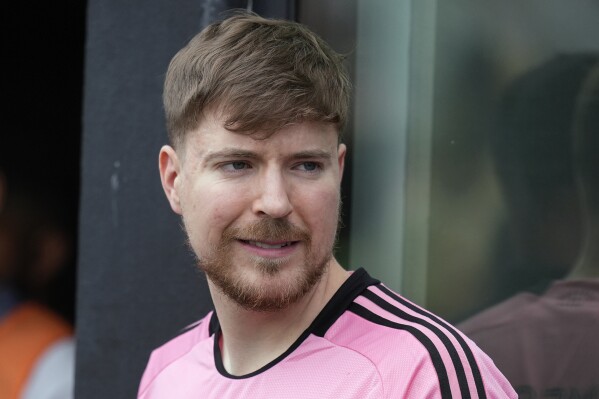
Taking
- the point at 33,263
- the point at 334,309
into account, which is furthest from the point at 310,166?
the point at 33,263

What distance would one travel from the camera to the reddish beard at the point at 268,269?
1978mm

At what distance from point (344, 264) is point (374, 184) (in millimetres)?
334

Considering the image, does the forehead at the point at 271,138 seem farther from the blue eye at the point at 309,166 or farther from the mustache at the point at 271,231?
the mustache at the point at 271,231

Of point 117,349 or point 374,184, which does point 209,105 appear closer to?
point 374,184

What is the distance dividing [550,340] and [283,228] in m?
1.49

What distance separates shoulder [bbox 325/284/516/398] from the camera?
1800mm

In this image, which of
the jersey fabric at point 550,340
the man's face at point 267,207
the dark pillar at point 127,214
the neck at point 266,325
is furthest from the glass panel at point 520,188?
the man's face at point 267,207

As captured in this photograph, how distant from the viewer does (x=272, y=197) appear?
6.37ft

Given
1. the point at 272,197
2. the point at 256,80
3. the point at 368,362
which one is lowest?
the point at 368,362

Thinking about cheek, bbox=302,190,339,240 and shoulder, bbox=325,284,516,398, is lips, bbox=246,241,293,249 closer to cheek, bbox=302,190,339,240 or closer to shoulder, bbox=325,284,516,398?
cheek, bbox=302,190,339,240

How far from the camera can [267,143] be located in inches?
77.7

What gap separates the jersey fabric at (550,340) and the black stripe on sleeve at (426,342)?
1.20m

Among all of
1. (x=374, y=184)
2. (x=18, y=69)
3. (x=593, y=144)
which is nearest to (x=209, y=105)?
(x=374, y=184)

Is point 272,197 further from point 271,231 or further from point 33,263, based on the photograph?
point 33,263
